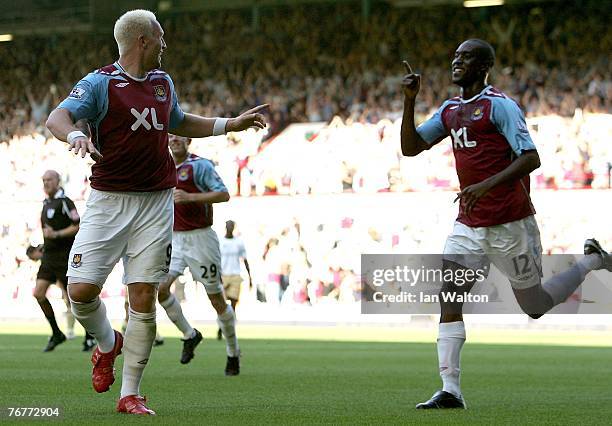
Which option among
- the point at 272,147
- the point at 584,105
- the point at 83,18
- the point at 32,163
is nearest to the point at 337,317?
the point at 272,147

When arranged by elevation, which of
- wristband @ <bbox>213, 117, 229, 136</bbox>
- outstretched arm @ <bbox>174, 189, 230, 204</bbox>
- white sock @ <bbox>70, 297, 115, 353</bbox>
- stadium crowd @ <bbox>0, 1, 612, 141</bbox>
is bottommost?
white sock @ <bbox>70, 297, 115, 353</bbox>

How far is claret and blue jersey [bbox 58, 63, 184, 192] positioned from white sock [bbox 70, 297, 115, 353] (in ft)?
2.67

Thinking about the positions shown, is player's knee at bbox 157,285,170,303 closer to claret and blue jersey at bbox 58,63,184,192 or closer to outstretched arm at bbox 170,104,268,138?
outstretched arm at bbox 170,104,268,138

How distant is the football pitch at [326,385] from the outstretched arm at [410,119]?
1908mm

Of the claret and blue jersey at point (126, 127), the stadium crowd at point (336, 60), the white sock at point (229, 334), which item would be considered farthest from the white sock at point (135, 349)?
the stadium crowd at point (336, 60)

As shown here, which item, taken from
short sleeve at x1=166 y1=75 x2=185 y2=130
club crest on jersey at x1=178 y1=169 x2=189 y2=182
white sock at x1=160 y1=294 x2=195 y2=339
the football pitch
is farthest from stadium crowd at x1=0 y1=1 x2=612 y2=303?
short sleeve at x1=166 y1=75 x2=185 y2=130

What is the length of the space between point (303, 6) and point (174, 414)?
33.8m

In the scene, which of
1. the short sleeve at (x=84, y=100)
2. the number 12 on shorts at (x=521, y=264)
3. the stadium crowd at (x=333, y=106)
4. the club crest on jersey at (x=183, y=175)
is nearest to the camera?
the short sleeve at (x=84, y=100)

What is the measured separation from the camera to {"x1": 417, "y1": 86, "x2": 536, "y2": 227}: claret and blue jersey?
866 cm

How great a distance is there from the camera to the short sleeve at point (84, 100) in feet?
25.0

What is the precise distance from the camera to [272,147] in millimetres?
35750

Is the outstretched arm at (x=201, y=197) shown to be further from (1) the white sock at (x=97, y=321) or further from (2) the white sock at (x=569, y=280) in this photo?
(1) the white sock at (x=97, y=321)

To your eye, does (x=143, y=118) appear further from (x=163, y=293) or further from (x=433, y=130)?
(x=163, y=293)

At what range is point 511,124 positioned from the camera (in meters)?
8.58
